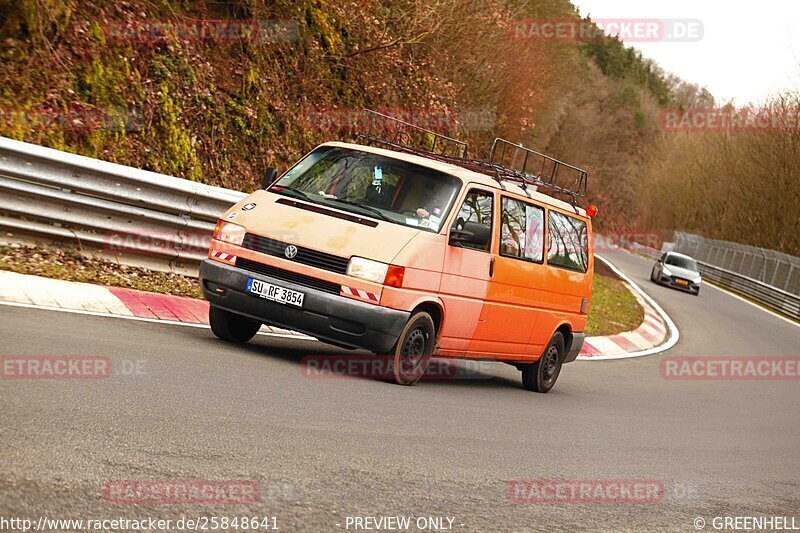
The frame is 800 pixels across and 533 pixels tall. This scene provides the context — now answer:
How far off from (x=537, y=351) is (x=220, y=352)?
417 centimetres

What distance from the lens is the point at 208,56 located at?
56.5ft

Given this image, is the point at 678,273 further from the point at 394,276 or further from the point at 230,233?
the point at 230,233

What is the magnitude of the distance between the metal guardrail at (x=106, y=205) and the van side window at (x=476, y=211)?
390 centimetres

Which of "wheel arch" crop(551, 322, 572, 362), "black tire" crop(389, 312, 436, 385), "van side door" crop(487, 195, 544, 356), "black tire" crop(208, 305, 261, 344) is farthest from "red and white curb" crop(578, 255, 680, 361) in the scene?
"black tire" crop(208, 305, 261, 344)

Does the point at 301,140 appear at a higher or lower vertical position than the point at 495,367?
higher

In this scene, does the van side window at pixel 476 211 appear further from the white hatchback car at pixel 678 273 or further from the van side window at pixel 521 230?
the white hatchback car at pixel 678 273

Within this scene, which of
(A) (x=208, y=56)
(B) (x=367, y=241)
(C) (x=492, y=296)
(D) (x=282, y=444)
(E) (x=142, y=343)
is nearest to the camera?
(D) (x=282, y=444)

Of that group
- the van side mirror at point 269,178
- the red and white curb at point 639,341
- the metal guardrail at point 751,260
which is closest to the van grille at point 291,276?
the van side mirror at point 269,178

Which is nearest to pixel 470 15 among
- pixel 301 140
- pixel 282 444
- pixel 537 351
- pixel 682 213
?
pixel 301 140

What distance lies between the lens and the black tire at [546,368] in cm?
1207

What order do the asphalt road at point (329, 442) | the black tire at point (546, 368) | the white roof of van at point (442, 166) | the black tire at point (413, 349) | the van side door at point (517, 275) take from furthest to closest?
1. the black tire at point (546, 368)
2. the van side door at point (517, 275)
3. the white roof of van at point (442, 166)
4. the black tire at point (413, 349)
5. the asphalt road at point (329, 442)

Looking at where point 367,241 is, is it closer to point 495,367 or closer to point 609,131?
point 495,367

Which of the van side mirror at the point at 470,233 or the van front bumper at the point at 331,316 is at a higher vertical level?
the van side mirror at the point at 470,233

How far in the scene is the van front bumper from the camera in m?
8.78
